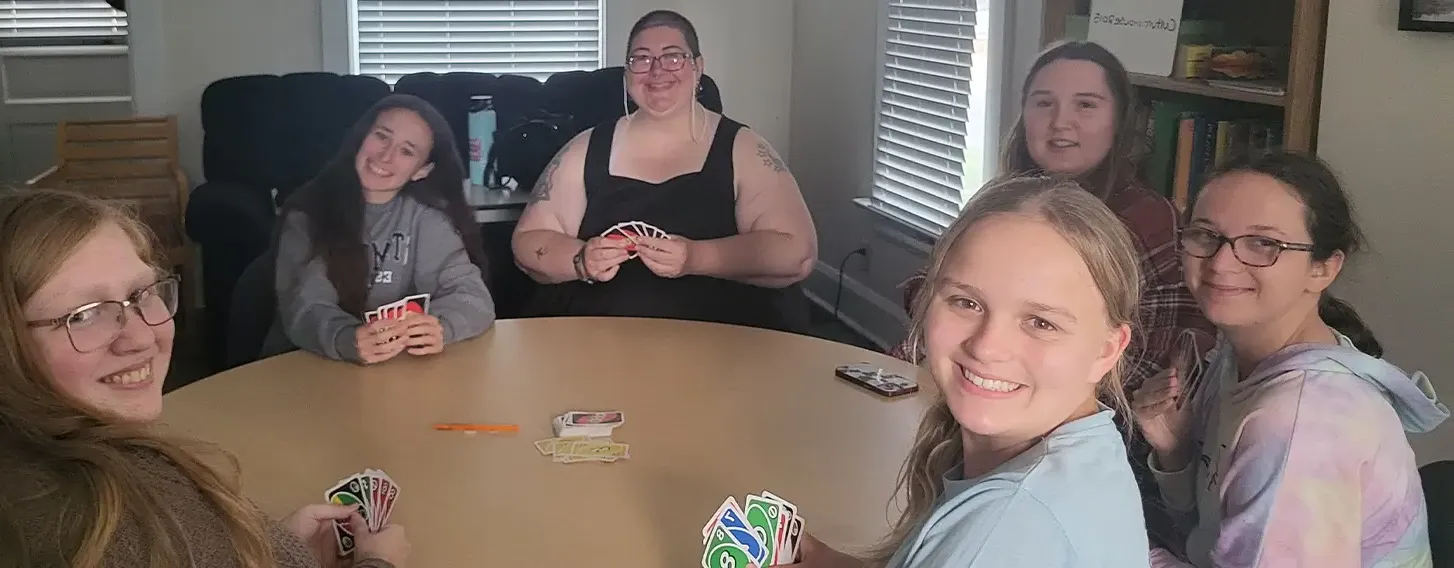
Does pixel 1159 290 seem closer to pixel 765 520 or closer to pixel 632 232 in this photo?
pixel 765 520

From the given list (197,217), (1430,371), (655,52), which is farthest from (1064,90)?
(197,217)

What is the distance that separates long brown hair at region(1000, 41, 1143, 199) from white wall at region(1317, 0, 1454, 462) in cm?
35

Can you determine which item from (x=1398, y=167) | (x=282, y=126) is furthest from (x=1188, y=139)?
(x=282, y=126)

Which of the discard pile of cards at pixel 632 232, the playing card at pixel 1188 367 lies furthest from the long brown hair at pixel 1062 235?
the discard pile of cards at pixel 632 232

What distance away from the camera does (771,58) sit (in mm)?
5211

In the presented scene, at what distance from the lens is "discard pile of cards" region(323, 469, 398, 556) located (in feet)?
4.72

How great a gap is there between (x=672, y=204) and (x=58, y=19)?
467cm

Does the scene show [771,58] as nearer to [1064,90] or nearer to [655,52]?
[655,52]

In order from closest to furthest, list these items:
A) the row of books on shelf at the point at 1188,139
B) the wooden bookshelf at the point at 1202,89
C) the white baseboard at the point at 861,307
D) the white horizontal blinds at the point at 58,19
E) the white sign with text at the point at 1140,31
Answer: the wooden bookshelf at the point at 1202,89
the row of books on shelf at the point at 1188,139
the white sign with text at the point at 1140,31
the white baseboard at the point at 861,307
the white horizontal blinds at the point at 58,19

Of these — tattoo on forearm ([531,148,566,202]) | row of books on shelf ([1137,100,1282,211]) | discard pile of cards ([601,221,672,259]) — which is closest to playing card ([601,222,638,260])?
discard pile of cards ([601,221,672,259])

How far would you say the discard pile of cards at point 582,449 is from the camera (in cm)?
171

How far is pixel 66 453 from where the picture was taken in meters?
0.99

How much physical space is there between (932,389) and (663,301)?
87 cm

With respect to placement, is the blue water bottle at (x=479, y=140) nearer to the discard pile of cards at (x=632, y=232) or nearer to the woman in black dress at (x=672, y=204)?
the woman in black dress at (x=672, y=204)
